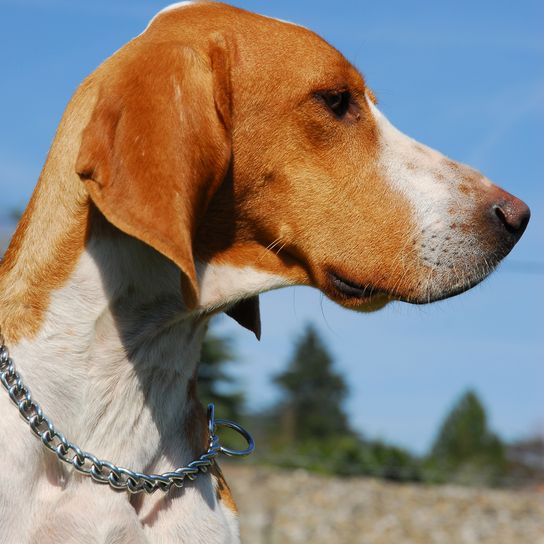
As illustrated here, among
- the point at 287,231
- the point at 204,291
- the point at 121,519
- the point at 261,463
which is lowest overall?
the point at 261,463

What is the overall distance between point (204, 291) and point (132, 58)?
746 mm

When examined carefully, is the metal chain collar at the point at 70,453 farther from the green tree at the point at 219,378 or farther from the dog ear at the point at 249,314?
A: the green tree at the point at 219,378

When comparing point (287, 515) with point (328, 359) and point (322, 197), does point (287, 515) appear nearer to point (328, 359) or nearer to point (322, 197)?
point (322, 197)

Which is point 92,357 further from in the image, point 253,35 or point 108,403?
point 253,35

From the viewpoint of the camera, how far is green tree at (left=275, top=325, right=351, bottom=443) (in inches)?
825

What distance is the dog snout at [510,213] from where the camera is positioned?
128 inches

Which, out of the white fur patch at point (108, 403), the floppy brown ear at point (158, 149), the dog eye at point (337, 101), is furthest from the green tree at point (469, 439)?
the floppy brown ear at point (158, 149)

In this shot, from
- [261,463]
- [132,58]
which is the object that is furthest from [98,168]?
[261,463]

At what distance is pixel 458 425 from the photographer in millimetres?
27375

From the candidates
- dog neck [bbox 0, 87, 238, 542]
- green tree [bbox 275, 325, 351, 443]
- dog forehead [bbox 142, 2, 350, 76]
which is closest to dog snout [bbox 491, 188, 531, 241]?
dog forehead [bbox 142, 2, 350, 76]

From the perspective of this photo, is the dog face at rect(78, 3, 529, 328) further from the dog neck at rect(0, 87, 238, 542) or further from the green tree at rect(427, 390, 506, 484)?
the green tree at rect(427, 390, 506, 484)

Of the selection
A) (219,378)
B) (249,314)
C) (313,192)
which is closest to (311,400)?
(219,378)

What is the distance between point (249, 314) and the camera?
3723mm

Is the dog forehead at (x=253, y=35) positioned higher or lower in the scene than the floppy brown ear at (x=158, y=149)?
higher
